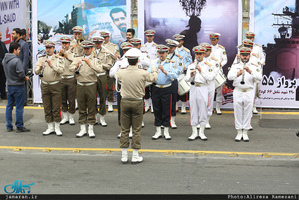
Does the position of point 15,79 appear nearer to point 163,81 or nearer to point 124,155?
point 163,81

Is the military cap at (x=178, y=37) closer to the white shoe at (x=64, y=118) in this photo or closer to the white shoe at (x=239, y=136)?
the white shoe at (x=239, y=136)

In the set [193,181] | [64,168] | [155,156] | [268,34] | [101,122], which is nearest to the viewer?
[193,181]

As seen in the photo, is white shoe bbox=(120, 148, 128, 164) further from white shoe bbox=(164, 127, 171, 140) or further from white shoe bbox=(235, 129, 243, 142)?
white shoe bbox=(235, 129, 243, 142)

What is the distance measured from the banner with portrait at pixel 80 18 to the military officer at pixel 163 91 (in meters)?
3.43

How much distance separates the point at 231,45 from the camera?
13.9m

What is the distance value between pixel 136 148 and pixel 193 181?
5.13 feet

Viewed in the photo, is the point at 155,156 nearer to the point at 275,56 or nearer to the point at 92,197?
the point at 92,197

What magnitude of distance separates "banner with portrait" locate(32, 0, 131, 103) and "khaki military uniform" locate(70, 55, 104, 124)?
3069mm

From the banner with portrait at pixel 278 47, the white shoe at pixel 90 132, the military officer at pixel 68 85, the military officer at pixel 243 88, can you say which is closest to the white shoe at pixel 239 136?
the military officer at pixel 243 88

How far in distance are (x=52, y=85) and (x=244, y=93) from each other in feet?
14.1

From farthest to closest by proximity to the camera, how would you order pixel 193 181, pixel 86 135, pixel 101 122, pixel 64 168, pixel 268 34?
pixel 268 34 → pixel 101 122 → pixel 86 135 → pixel 64 168 → pixel 193 181

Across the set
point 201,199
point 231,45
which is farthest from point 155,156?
point 231,45

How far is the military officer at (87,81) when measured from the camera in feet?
36.7

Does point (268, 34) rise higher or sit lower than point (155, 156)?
higher
